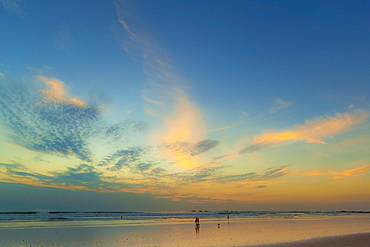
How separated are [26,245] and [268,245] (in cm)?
2591

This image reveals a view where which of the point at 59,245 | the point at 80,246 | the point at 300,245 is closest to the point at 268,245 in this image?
the point at 300,245

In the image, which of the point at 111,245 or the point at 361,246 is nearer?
the point at 361,246

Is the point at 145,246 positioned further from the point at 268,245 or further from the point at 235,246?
the point at 268,245

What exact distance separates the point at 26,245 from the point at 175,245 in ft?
53.2

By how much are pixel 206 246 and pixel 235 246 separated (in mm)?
2962

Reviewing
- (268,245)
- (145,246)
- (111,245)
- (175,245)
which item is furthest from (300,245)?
(111,245)

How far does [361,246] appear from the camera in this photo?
27.3 metres

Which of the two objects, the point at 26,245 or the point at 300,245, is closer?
the point at 300,245

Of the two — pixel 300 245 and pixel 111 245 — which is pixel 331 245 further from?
pixel 111 245

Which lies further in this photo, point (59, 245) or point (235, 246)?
point (59, 245)

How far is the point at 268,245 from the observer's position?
94.2 feet

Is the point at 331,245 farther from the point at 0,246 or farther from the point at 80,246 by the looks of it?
the point at 0,246

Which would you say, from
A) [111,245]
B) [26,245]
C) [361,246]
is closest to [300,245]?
[361,246]

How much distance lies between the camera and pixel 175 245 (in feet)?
95.3
